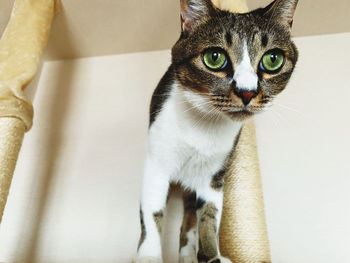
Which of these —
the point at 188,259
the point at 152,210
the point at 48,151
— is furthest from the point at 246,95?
the point at 48,151

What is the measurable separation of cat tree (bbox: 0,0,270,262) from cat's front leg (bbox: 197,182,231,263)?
0.35 feet

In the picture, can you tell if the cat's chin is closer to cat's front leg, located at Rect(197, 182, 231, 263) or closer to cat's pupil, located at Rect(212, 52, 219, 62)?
cat's pupil, located at Rect(212, 52, 219, 62)

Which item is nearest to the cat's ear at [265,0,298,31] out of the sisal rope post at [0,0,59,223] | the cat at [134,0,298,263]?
the cat at [134,0,298,263]

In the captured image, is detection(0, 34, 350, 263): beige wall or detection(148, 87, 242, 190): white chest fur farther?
detection(0, 34, 350, 263): beige wall

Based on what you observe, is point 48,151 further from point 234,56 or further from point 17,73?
point 234,56

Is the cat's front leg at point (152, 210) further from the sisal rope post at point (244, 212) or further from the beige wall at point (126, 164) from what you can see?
the beige wall at point (126, 164)

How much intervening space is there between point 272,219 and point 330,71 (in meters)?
0.89

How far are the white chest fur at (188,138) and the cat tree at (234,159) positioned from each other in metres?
0.17

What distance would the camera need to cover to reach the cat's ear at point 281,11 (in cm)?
88

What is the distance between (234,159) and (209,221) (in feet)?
0.91

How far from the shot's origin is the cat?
2.58ft

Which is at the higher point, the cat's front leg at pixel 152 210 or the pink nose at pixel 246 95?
the pink nose at pixel 246 95

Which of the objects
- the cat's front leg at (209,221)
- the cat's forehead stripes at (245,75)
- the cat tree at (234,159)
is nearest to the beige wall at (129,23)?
the cat tree at (234,159)

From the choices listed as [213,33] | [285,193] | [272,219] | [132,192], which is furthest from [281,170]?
[213,33]
